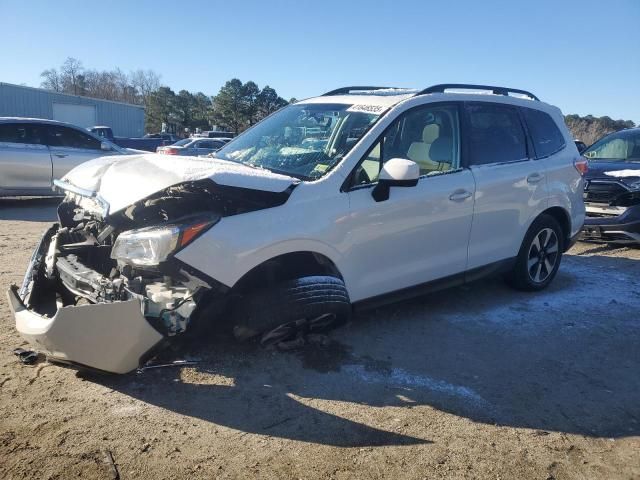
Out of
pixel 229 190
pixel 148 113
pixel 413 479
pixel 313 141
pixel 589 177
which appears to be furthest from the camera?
pixel 148 113

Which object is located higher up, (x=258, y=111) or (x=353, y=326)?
(x=258, y=111)

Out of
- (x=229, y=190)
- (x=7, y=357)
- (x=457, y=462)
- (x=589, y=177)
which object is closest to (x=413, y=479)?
(x=457, y=462)

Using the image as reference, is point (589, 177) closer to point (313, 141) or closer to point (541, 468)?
point (313, 141)

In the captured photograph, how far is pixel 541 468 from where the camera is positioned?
265cm

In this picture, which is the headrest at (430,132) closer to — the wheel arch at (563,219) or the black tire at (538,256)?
the black tire at (538,256)

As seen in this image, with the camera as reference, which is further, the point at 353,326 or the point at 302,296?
the point at 353,326

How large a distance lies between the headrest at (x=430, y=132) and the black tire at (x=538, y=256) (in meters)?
1.48

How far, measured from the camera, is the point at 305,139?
4215 mm

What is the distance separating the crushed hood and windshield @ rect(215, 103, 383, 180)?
16.0 inches

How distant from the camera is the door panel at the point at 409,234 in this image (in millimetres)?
3766

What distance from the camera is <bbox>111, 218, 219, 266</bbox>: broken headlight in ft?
9.93

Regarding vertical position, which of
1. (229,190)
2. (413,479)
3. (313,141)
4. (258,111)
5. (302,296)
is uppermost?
(258,111)

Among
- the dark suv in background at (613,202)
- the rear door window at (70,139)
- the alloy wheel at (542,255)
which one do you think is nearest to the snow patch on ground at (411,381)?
the alloy wheel at (542,255)

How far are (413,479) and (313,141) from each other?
2.51m
